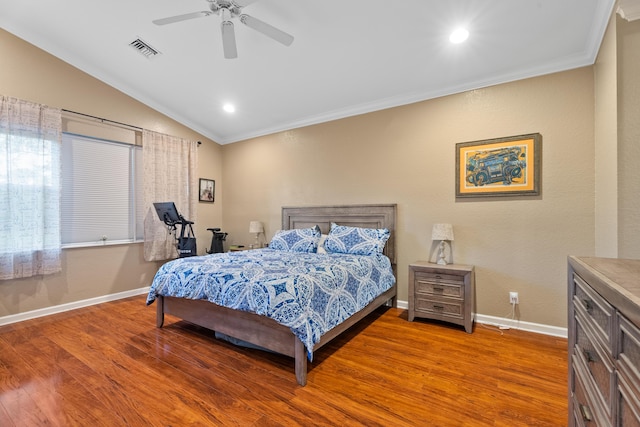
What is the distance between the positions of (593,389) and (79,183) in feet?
16.7

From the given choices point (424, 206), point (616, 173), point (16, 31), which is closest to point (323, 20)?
point (424, 206)

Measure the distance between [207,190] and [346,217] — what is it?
2.82 m

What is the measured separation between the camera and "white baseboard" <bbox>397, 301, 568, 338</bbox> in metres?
2.85

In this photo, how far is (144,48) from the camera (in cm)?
331

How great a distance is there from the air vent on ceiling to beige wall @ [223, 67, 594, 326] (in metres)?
2.13

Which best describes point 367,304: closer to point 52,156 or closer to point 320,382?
point 320,382

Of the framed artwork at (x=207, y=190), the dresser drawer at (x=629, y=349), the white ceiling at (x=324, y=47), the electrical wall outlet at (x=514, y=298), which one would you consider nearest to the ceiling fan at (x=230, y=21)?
the white ceiling at (x=324, y=47)

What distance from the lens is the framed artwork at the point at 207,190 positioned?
17.3 feet

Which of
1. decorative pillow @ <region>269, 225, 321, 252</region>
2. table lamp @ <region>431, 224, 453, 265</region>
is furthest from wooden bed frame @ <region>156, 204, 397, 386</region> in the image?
table lamp @ <region>431, 224, 453, 265</region>

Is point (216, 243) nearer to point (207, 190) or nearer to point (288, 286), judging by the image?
point (207, 190)

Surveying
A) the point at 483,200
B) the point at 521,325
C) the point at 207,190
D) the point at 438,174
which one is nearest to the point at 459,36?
the point at 438,174

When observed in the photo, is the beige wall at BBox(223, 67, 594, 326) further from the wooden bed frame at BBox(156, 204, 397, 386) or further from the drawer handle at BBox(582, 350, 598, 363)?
the drawer handle at BBox(582, 350, 598, 363)

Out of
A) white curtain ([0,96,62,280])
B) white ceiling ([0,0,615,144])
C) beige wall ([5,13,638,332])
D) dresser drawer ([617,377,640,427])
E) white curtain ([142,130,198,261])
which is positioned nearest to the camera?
dresser drawer ([617,377,640,427])

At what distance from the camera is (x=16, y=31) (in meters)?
3.23
